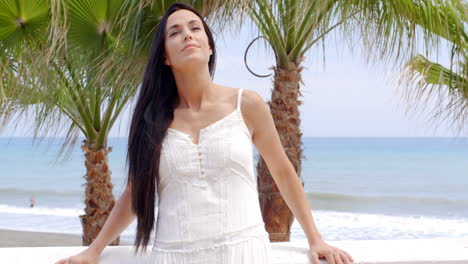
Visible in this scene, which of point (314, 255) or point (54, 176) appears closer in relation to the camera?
point (314, 255)

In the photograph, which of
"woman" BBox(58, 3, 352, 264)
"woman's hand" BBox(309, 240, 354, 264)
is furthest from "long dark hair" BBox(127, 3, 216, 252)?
"woman's hand" BBox(309, 240, 354, 264)

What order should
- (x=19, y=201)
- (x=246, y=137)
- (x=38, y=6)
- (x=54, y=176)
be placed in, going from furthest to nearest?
(x=54, y=176)
(x=19, y=201)
(x=38, y=6)
(x=246, y=137)

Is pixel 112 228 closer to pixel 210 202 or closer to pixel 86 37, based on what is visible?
pixel 210 202

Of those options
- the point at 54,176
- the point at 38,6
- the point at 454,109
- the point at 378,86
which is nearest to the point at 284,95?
the point at 454,109

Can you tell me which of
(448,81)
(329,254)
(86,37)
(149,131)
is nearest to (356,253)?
(329,254)

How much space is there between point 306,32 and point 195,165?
2.81m

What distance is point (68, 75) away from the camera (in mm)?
4672

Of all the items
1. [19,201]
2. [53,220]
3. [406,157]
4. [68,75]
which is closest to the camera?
[68,75]

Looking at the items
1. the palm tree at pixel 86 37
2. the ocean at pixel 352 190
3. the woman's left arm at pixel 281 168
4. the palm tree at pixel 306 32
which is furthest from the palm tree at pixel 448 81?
the ocean at pixel 352 190

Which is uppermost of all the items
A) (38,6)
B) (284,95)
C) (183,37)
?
(38,6)

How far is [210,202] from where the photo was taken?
66.9 inches

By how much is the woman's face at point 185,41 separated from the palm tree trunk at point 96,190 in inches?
146

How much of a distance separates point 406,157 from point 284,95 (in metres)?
37.3

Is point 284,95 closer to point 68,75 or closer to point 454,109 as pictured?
point 454,109
